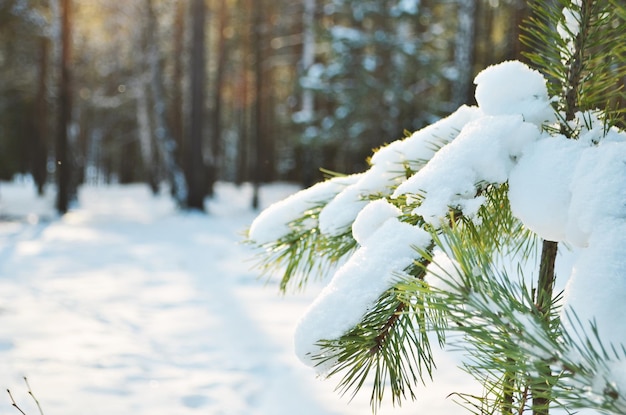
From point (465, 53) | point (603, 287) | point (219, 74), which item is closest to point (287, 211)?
point (603, 287)

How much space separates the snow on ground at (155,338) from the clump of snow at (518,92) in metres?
0.86

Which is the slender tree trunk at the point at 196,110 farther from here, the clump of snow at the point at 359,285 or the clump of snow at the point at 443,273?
the clump of snow at the point at 443,273

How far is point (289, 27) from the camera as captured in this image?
20.4 metres

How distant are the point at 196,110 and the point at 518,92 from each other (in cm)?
1124

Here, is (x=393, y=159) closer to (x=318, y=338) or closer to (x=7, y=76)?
(x=318, y=338)

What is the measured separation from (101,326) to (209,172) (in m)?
12.4

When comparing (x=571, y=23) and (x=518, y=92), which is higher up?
(x=571, y=23)

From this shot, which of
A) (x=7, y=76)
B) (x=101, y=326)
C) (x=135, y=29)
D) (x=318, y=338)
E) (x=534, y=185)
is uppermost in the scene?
(x=135, y=29)

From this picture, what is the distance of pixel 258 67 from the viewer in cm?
1246

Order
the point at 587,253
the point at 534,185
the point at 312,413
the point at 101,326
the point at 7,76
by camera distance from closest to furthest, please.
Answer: the point at 587,253
the point at 534,185
the point at 312,413
the point at 101,326
the point at 7,76

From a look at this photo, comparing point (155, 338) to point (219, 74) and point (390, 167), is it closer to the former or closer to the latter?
point (390, 167)

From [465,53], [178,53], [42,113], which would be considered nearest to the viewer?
[465,53]

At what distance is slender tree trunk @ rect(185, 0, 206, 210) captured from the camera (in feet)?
36.6

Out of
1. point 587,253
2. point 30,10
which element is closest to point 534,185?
point 587,253
